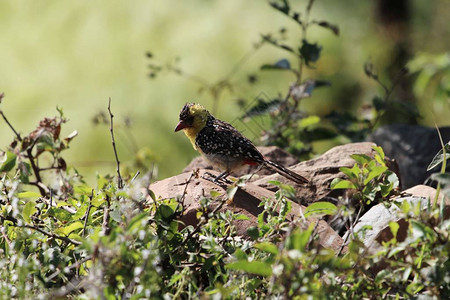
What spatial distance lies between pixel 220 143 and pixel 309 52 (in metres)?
1.33

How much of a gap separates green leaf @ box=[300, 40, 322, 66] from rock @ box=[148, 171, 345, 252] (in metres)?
1.76

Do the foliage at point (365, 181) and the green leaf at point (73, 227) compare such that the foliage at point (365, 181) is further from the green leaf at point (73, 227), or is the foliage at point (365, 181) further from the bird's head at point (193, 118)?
the bird's head at point (193, 118)

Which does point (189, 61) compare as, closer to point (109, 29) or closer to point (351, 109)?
point (109, 29)

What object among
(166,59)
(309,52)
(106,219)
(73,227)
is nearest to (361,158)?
(106,219)

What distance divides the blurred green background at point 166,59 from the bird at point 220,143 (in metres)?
2.15

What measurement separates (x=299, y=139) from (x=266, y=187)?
5.22 ft

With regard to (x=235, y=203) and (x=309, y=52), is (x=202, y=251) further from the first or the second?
(x=309, y=52)

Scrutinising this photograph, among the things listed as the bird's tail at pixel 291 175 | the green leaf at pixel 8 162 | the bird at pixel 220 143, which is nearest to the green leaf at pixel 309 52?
the bird at pixel 220 143

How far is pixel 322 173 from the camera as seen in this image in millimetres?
4152

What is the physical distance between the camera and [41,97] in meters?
7.61

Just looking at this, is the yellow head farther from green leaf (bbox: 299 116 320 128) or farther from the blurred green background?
the blurred green background

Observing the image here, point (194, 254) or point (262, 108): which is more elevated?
point (262, 108)

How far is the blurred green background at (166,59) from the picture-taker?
7262 millimetres

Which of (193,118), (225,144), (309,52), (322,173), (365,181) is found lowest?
(365,181)
